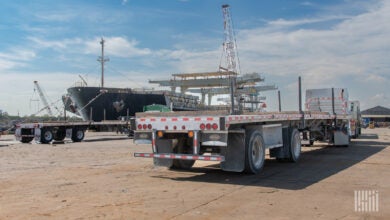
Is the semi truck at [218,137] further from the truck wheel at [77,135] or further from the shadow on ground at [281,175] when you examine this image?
the truck wheel at [77,135]

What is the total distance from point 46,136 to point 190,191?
20.9 meters

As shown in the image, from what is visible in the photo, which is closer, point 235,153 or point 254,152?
point 235,153

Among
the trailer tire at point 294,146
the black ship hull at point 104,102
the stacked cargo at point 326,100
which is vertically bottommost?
the trailer tire at point 294,146

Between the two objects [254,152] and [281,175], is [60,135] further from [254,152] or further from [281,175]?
[281,175]

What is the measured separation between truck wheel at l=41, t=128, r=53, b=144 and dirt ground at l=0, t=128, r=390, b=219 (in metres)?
14.4

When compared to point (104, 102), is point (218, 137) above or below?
below

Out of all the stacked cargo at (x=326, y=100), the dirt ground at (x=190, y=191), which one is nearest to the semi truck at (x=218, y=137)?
the dirt ground at (x=190, y=191)

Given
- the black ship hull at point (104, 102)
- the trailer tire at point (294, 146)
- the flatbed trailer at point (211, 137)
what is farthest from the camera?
the black ship hull at point (104, 102)

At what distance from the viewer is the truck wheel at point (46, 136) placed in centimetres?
2623

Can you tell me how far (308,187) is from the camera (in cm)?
823

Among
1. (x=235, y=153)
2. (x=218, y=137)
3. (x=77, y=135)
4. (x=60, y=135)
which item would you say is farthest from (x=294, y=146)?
(x=60, y=135)

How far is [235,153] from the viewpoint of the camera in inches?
380

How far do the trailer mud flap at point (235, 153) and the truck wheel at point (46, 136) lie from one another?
19664 mm

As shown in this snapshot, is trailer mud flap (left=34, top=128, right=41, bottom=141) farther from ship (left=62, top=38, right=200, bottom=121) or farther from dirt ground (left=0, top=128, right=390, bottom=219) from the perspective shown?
ship (left=62, top=38, right=200, bottom=121)
